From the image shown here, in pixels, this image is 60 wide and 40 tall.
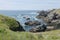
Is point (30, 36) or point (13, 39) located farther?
point (30, 36)

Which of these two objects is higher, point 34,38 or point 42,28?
point 34,38

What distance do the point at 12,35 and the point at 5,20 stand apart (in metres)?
5.77

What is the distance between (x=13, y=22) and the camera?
1608cm

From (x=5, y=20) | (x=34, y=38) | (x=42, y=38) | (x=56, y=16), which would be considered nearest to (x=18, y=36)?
(x=34, y=38)

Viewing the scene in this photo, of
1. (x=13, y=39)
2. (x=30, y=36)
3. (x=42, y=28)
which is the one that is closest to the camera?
(x=13, y=39)

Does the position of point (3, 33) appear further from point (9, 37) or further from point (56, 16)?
point (56, 16)

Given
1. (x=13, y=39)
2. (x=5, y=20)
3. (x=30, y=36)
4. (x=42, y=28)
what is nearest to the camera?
(x=13, y=39)

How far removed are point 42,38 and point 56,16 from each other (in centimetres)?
8656

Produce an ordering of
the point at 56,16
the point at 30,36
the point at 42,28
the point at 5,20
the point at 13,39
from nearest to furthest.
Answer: the point at 13,39 → the point at 30,36 → the point at 5,20 → the point at 42,28 → the point at 56,16

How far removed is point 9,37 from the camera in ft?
32.9

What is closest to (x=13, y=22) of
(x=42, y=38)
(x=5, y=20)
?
(x=5, y=20)

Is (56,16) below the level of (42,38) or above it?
below

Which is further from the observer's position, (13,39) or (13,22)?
(13,22)

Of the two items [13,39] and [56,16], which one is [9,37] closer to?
[13,39]
